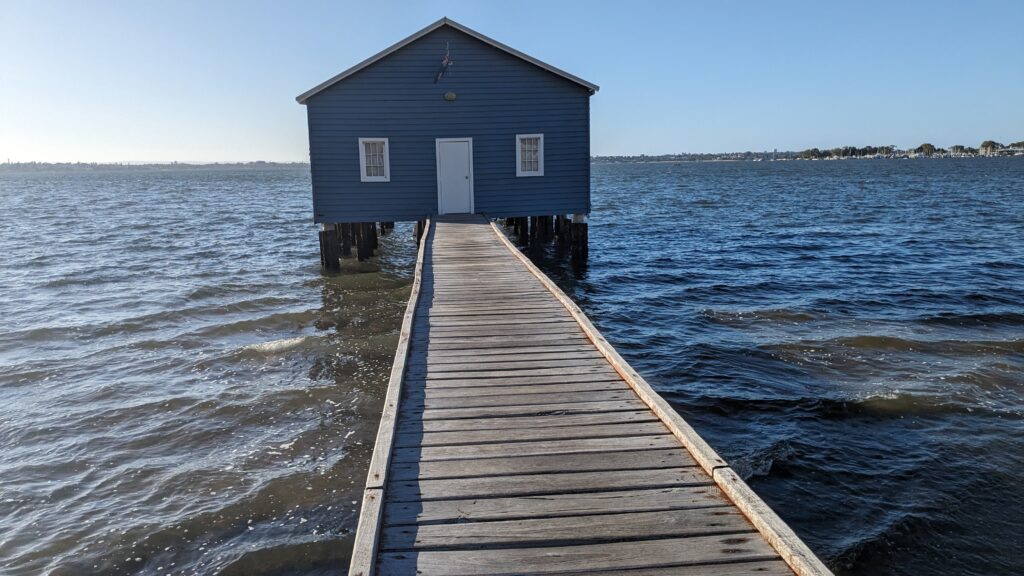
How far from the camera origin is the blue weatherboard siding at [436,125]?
1828 centimetres

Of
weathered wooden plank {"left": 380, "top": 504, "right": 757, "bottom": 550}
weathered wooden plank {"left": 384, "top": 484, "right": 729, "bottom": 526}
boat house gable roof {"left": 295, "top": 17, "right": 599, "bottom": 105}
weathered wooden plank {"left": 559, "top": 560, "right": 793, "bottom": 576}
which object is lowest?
weathered wooden plank {"left": 559, "top": 560, "right": 793, "bottom": 576}

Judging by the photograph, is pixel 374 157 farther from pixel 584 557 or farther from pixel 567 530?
pixel 584 557

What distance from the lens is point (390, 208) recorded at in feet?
62.9

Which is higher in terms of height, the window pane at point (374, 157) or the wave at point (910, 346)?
the window pane at point (374, 157)

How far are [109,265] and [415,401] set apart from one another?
67.8ft

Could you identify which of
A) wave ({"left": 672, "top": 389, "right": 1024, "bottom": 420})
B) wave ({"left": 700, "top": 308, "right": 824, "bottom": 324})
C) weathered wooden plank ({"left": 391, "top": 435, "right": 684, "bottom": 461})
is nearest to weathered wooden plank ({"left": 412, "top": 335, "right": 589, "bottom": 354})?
weathered wooden plank ({"left": 391, "top": 435, "right": 684, "bottom": 461})

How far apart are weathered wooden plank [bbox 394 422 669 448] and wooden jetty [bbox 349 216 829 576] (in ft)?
0.05

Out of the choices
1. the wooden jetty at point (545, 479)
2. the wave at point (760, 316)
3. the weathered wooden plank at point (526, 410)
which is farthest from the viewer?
the wave at point (760, 316)

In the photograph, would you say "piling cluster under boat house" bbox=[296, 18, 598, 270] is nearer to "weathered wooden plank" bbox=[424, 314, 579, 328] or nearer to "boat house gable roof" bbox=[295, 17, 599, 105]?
"boat house gable roof" bbox=[295, 17, 599, 105]

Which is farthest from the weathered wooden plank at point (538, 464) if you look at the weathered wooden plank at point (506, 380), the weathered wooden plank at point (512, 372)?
the weathered wooden plank at point (512, 372)

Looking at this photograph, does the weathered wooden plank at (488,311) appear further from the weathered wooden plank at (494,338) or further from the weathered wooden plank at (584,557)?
the weathered wooden plank at (584,557)

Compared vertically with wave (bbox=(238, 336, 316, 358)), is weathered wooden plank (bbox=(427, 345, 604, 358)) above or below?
above

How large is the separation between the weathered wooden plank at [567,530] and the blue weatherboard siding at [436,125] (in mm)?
15362

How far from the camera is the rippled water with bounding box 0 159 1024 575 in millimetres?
6691
